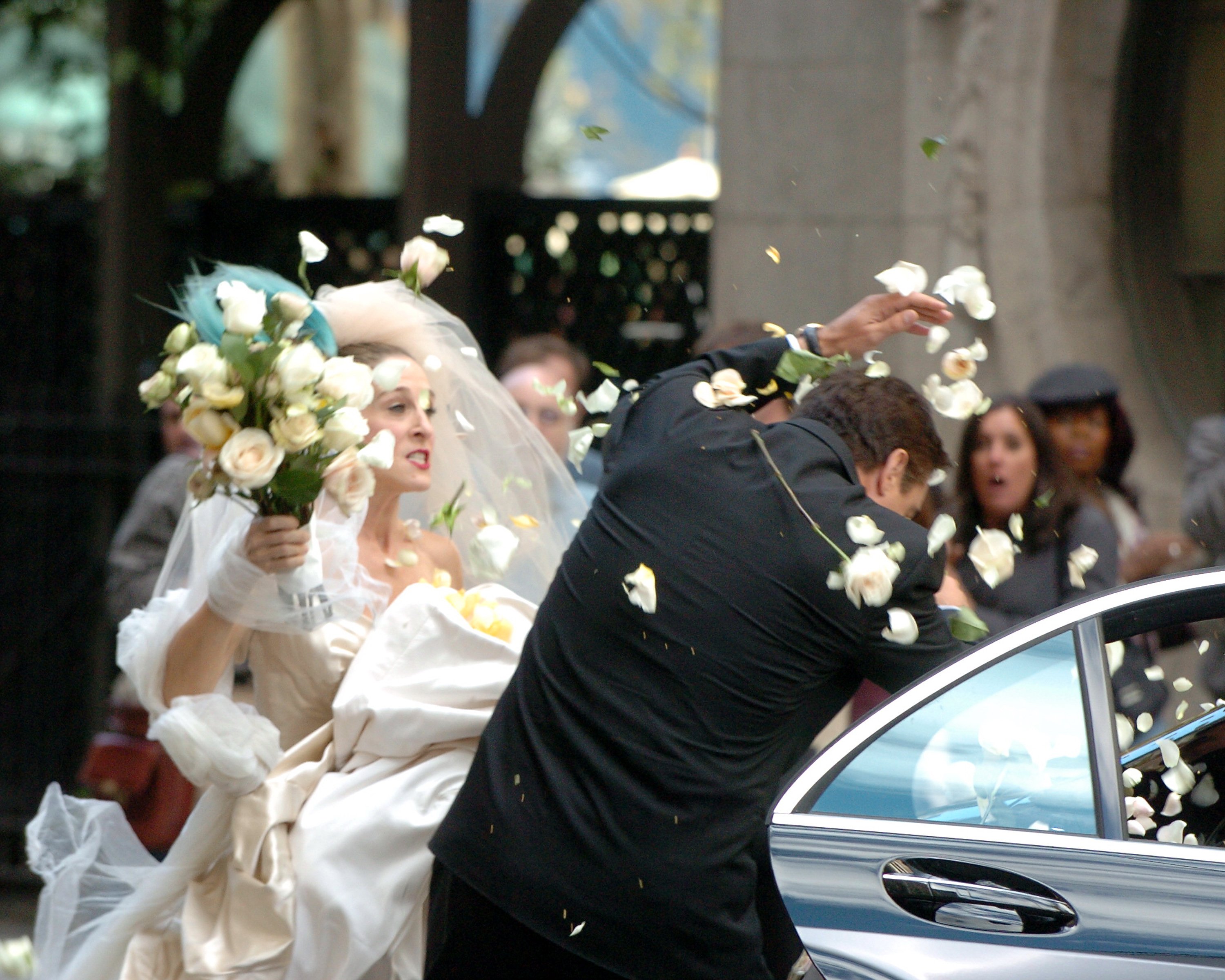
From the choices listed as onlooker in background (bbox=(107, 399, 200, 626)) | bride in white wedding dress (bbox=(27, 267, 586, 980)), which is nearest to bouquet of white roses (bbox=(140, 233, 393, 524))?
bride in white wedding dress (bbox=(27, 267, 586, 980))

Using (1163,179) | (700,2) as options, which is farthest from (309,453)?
(700,2)

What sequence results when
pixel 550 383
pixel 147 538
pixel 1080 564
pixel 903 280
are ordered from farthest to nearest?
pixel 147 538 → pixel 550 383 → pixel 1080 564 → pixel 903 280

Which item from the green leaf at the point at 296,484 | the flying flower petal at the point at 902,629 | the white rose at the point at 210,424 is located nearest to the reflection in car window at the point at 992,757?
the flying flower petal at the point at 902,629

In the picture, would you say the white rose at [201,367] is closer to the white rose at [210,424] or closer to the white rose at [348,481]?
the white rose at [210,424]

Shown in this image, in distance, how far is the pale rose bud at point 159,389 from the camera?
2.95 meters

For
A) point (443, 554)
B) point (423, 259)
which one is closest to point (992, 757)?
point (423, 259)

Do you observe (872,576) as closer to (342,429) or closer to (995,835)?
(995,835)

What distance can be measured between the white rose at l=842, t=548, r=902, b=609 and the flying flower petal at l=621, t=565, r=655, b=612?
355 millimetres

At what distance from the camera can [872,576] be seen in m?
2.51

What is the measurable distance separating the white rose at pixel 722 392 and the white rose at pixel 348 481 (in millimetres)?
670

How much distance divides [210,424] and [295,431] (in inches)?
6.5

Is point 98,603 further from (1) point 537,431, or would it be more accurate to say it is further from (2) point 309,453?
(2) point 309,453

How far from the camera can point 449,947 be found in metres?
2.89

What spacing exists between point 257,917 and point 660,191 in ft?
22.6
